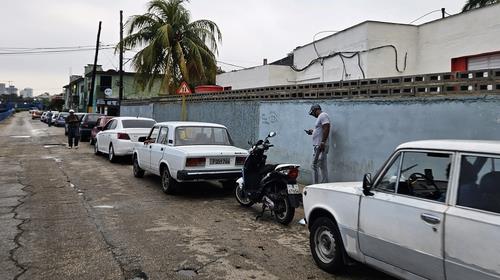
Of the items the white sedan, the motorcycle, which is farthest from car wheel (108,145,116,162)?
the motorcycle

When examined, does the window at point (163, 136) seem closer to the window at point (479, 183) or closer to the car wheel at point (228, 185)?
the car wheel at point (228, 185)

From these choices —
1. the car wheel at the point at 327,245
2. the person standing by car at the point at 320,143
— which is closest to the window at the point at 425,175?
the car wheel at the point at 327,245

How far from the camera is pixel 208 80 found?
2619 centimetres

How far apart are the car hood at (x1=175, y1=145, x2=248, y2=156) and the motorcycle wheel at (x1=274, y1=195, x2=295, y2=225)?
2112 mm

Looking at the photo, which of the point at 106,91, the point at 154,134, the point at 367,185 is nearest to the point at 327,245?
the point at 367,185

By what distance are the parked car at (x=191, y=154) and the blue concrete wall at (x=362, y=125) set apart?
77.2 inches

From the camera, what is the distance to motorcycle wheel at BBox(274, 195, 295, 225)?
22.4 ft

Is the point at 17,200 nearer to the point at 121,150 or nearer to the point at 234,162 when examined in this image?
the point at 234,162

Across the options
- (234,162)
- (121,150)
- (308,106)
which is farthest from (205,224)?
(121,150)

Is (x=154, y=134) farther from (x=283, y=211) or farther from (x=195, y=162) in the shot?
(x=283, y=211)

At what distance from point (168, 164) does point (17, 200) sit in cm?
285

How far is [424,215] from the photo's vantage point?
362 cm

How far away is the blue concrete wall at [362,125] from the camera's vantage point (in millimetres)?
6555

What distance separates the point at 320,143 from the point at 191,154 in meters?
2.51
